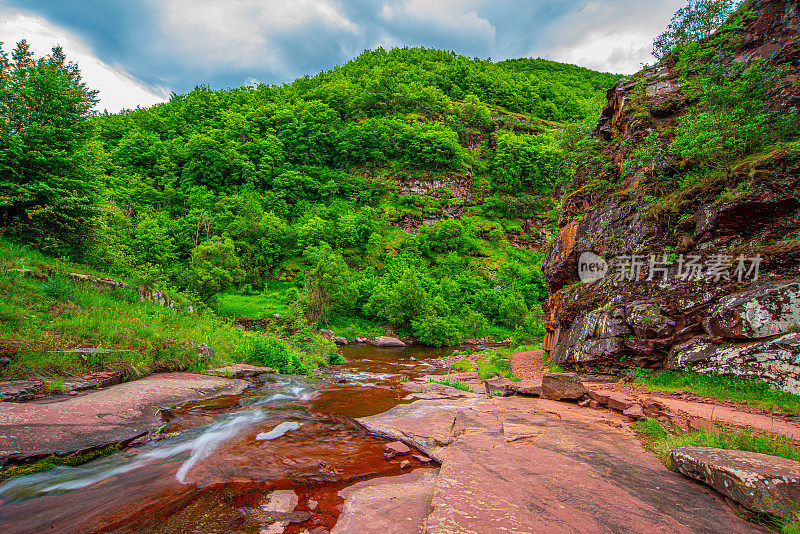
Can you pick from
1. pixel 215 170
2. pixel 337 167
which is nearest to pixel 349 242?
pixel 337 167

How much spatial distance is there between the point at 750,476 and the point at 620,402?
4.48 m

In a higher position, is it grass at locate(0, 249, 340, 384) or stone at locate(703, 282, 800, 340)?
stone at locate(703, 282, 800, 340)

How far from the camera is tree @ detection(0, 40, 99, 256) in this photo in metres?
10.5

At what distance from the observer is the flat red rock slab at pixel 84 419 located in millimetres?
4250

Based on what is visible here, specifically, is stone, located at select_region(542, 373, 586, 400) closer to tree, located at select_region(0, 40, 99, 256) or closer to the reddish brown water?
the reddish brown water

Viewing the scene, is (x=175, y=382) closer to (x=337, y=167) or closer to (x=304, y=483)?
(x=304, y=483)

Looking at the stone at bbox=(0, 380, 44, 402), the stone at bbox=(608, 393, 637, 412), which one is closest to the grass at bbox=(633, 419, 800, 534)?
the stone at bbox=(608, 393, 637, 412)

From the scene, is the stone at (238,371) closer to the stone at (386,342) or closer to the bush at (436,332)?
the stone at (386,342)

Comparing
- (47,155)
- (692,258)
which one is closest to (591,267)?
(692,258)

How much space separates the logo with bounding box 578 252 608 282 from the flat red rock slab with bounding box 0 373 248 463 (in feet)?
48.0

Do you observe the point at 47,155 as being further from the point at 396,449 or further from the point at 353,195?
the point at 353,195

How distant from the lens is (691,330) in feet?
30.7

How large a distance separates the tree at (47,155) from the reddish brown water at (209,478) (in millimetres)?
9145

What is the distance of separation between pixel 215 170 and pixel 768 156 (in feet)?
197
